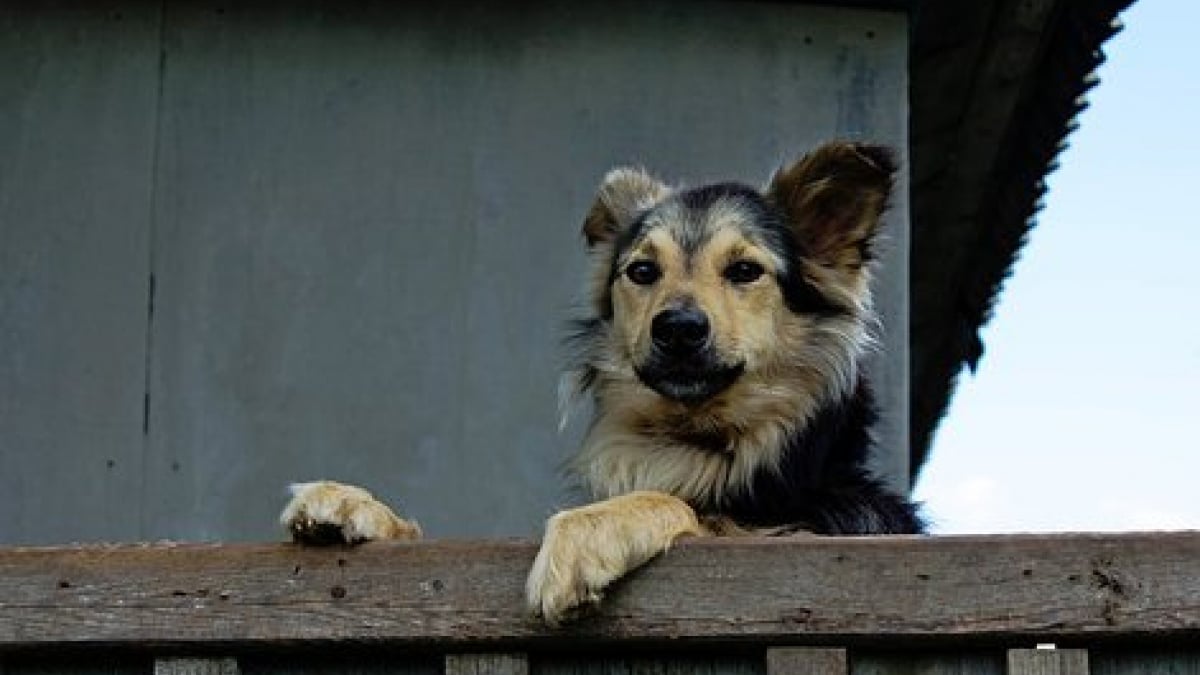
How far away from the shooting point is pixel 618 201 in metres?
6.12

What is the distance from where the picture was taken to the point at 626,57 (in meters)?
7.08

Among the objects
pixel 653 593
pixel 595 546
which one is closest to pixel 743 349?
pixel 595 546

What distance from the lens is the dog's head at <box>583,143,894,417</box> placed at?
211 inches

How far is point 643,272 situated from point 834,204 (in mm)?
514

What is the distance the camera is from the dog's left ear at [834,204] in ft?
18.9

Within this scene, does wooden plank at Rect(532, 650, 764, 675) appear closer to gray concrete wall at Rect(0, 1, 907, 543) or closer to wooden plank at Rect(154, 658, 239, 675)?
wooden plank at Rect(154, 658, 239, 675)

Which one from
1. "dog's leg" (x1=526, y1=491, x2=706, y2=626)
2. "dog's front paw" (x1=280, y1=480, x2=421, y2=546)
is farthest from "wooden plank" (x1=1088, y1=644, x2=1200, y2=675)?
"dog's front paw" (x1=280, y1=480, x2=421, y2=546)

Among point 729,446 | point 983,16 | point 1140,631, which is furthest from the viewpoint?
point 983,16

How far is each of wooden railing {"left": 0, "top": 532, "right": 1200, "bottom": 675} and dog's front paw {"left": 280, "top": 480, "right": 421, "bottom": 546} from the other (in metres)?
0.06

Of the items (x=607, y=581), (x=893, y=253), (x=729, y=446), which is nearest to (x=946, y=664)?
(x=607, y=581)

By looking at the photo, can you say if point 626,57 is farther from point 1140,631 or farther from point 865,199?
point 1140,631

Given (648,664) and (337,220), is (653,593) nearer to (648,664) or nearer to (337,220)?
(648,664)

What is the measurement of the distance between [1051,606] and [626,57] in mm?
3772

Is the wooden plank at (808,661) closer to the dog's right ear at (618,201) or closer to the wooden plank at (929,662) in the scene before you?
the wooden plank at (929,662)
